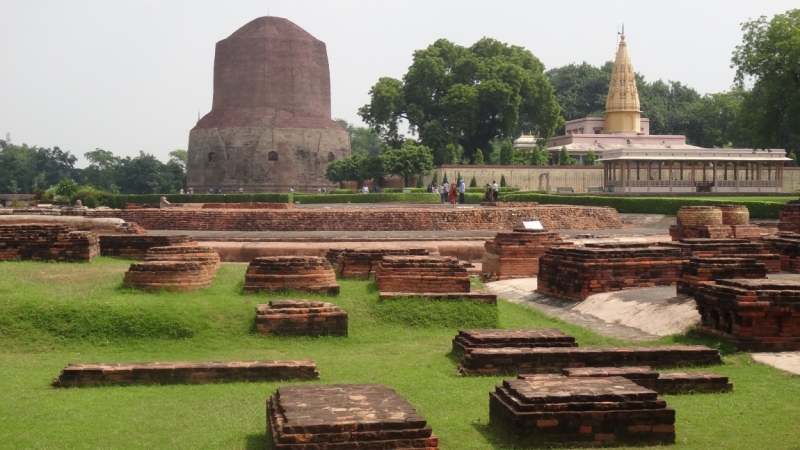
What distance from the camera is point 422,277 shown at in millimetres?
7500

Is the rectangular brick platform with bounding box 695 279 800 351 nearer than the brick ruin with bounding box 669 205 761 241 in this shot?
Yes

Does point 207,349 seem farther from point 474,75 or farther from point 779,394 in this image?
point 474,75

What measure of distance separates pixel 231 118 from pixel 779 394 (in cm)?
3801

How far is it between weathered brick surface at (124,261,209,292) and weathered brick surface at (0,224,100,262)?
171 cm

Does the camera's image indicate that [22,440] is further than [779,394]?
No

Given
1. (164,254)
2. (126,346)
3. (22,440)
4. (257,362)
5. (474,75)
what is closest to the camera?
(22,440)

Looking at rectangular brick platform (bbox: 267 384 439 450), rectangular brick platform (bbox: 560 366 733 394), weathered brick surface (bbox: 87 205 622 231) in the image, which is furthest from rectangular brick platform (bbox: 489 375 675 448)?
weathered brick surface (bbox: 87 205 622 231)

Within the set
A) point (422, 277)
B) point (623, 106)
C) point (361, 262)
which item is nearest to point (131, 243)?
point (361, 262)

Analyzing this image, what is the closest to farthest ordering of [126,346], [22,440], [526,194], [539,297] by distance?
[22,440], [126,346], [539,297], [526,194]

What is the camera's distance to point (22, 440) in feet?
12.5

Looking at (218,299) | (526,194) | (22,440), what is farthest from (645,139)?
(22,440)

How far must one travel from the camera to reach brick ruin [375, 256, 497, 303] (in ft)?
24.4

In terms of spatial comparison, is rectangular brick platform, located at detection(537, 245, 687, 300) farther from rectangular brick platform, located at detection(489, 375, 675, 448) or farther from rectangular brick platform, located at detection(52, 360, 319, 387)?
rectangular brick platform, located at detection(489, 375, 675, 448)

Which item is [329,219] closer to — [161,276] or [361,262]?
[361,262]
